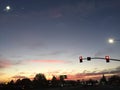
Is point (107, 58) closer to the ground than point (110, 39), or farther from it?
closer to the ground

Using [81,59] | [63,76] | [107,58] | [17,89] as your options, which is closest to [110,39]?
[107,58]

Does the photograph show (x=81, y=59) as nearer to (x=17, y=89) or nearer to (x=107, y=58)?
(x=107, y=58)

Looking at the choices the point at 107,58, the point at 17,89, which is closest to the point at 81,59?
the point at 107,58

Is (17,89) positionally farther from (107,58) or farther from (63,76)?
(107,58)

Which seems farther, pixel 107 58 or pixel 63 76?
pixel 63 76

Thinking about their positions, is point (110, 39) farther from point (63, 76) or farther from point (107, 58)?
point (63, 76)

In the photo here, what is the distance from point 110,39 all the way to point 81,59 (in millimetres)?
6155

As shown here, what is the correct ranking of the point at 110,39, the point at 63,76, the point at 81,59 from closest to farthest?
the point at 110,39 < the point at 81,59 < the point at 63,76

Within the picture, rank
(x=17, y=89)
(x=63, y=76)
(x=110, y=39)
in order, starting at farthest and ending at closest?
(x=17, y=89) < (x=63, y=76) < (x=110, y=39)

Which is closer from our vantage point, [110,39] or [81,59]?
[110,39]

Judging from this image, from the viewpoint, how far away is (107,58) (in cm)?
3769

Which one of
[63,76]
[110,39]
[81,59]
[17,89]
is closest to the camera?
[110,39]

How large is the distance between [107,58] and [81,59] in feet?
13.8

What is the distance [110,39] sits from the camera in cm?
3588
